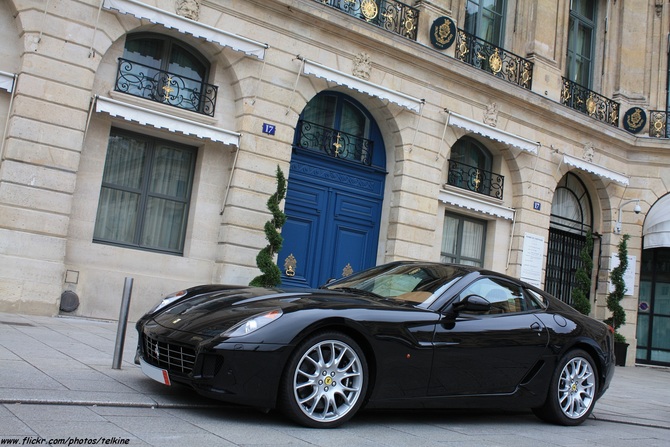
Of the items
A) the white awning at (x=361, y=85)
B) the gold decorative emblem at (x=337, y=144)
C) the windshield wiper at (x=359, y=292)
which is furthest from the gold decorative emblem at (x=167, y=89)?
the windshield wiper at (x=359, y=292)

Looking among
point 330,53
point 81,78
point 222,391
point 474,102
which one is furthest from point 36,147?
point 474,102

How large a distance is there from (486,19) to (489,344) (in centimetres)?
1401

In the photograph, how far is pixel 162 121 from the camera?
38.1 ft

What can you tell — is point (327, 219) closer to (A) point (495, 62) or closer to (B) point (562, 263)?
(A) point (495, 62)

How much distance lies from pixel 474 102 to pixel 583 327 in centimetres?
1049

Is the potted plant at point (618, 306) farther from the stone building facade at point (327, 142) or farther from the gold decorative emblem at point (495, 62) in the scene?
the gold decorative emblem at point (495, 62)

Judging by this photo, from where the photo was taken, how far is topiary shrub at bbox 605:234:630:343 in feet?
59.3

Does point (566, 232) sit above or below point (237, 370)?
above

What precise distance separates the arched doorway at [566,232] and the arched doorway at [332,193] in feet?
20.4

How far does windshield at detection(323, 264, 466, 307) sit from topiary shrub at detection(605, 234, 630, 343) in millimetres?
13342

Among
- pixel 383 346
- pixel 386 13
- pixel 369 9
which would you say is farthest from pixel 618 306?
pixel 383 346

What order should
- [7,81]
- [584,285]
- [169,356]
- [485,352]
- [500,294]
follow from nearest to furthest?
1. [169,356]
2. [485,352]
3. [500,294]
4. [7,81]
5. [584,285]

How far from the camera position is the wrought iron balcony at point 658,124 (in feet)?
67.0

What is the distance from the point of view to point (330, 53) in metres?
13.9
